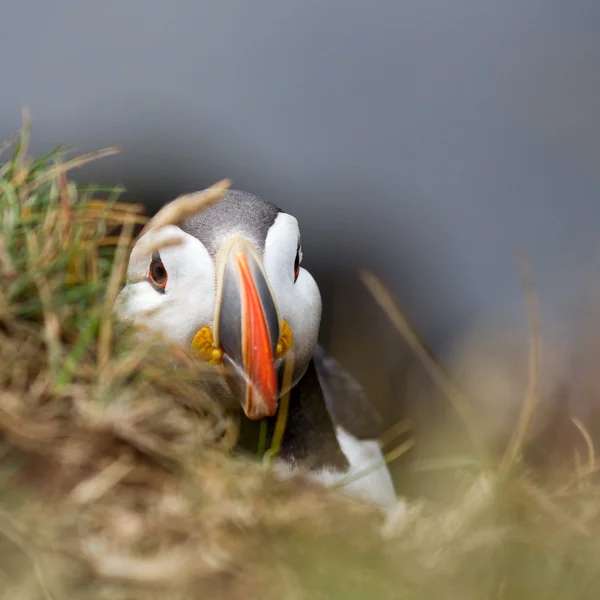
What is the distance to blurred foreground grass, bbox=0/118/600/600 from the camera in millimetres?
1579

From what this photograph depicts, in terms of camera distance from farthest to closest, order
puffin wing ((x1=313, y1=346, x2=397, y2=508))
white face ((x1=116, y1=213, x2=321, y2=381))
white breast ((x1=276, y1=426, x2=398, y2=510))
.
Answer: puffin wing ((x1=313, y1=346, x2=397, y2=508))
white breast ((x1=276, y1=426, x2=398, y2=510))
white face ((x1=116, y1=213, x2=321, y2=381))

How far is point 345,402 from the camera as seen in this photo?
11.7 feet

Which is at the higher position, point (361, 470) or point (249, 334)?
point (249, 334)

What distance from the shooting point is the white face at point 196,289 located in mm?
2529

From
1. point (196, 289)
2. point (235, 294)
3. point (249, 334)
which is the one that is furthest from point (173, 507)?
point (196, 289)

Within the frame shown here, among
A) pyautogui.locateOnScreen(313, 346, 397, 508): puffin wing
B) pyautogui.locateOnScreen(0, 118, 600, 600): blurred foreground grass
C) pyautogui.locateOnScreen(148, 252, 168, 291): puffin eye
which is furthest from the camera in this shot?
pyautogui.locateOnScreen(313, 346, 397, 508): puffin wing

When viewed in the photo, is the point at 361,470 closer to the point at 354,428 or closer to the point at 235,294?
the point at 354,428

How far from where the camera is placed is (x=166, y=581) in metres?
1.59

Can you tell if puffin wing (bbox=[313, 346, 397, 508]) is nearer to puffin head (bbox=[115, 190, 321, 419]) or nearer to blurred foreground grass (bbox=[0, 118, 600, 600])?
puffin head (bbox=[115, 190, 321, 419])

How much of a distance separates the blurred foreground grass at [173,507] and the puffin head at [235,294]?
0.88 ft

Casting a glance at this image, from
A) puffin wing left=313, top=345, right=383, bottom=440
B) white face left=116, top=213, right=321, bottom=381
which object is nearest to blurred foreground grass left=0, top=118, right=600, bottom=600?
white face left=116, top=213, right=321, bottom=381

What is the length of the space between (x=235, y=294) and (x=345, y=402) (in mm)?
1233

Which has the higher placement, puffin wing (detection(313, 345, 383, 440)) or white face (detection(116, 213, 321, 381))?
white face (detection(116, 213, 321, 381))

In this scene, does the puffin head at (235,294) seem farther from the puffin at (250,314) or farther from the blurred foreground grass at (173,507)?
the blurred foreground grass at (173,507)
